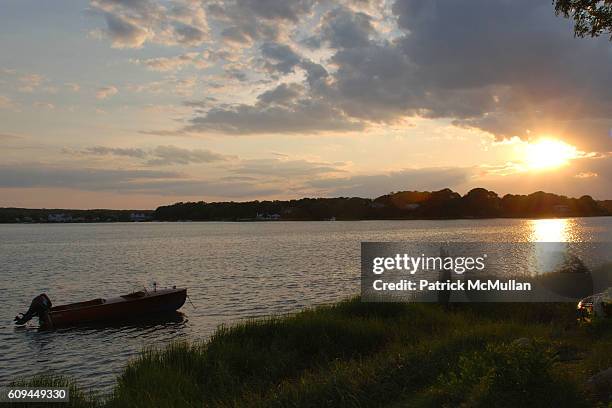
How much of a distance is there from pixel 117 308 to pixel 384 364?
24.7m

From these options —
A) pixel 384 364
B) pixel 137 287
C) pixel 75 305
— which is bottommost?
pixel 137 287

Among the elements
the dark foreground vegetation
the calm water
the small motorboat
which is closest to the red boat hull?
the small motorboat

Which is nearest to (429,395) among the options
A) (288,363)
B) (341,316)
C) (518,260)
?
(288,363)

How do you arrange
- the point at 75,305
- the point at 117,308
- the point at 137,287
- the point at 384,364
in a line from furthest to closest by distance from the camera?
the point at 137,287
the point at 75,305
the point at 117,308
the point at 384,364

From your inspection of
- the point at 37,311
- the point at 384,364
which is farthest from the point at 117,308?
the point at 384,364

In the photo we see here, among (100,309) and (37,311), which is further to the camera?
(100,309)

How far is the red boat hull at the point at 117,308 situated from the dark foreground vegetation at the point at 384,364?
14892 mm

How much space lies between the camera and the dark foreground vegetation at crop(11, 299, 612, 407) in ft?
28.5

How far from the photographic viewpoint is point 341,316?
858 inches

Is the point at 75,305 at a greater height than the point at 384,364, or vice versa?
the point at 384,364

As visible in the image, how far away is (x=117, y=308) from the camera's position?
32344 mm

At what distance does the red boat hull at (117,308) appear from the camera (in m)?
31.3

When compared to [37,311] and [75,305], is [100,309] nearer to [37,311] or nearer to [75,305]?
[75,305]

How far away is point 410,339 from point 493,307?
707cm
